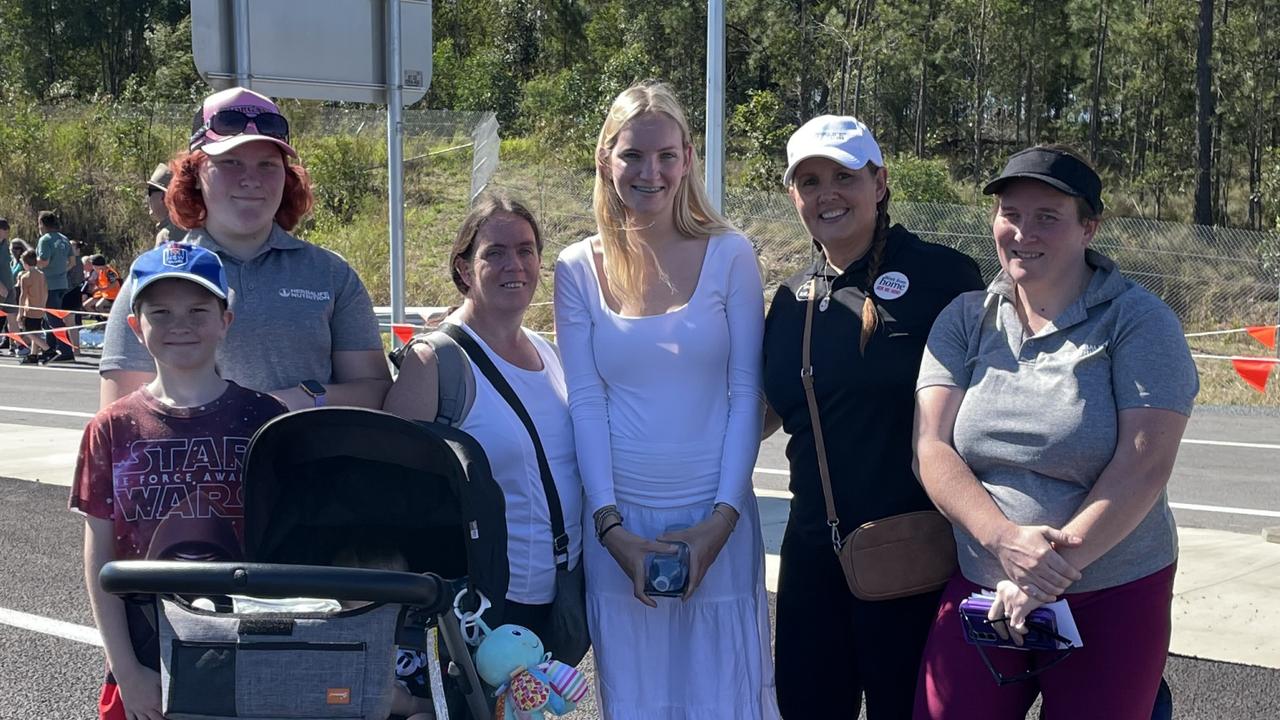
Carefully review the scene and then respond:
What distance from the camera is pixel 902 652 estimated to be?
331 cm

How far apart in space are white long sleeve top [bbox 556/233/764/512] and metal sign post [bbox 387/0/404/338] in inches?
216

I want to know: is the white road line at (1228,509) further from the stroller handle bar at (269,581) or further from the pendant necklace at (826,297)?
the stroller handle bar at (269,581)

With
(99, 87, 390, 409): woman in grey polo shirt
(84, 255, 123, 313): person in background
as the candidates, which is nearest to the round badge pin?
(99, 87, 390, 409): woman in grey polo shirt

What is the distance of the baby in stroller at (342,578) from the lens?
2.48 meters

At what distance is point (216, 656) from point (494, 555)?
2.03ft

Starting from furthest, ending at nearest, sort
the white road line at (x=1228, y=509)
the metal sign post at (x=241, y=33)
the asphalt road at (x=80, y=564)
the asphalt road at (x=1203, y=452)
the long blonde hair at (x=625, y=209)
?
the asphalt road at (x=1203, y=452) → the white road line at (x=1228, y=509) → the metal sign post at (x=241, y=33) → the asphalt road at (x=80, y=564) → the long blonde hair at (x=625, y=209)

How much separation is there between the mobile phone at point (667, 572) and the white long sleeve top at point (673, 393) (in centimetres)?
15

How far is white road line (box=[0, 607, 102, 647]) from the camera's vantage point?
5511 millimetres

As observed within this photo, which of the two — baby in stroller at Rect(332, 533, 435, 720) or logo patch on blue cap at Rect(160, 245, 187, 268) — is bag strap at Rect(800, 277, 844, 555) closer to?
baby in stroller at Rect(332, 533, 435, 720)

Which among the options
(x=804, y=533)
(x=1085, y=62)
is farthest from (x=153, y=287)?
(x=1085, y=62)

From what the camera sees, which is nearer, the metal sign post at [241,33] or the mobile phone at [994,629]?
the mobile phone at [994,629]

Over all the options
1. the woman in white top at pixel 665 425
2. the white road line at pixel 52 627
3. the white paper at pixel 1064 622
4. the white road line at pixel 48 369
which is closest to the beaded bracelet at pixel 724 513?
the woman in white top at pixel 665 425

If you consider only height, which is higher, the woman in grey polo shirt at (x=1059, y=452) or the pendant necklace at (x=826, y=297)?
the pendant necklace at (x=826, y=297)

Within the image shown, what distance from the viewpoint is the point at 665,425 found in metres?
3.43
